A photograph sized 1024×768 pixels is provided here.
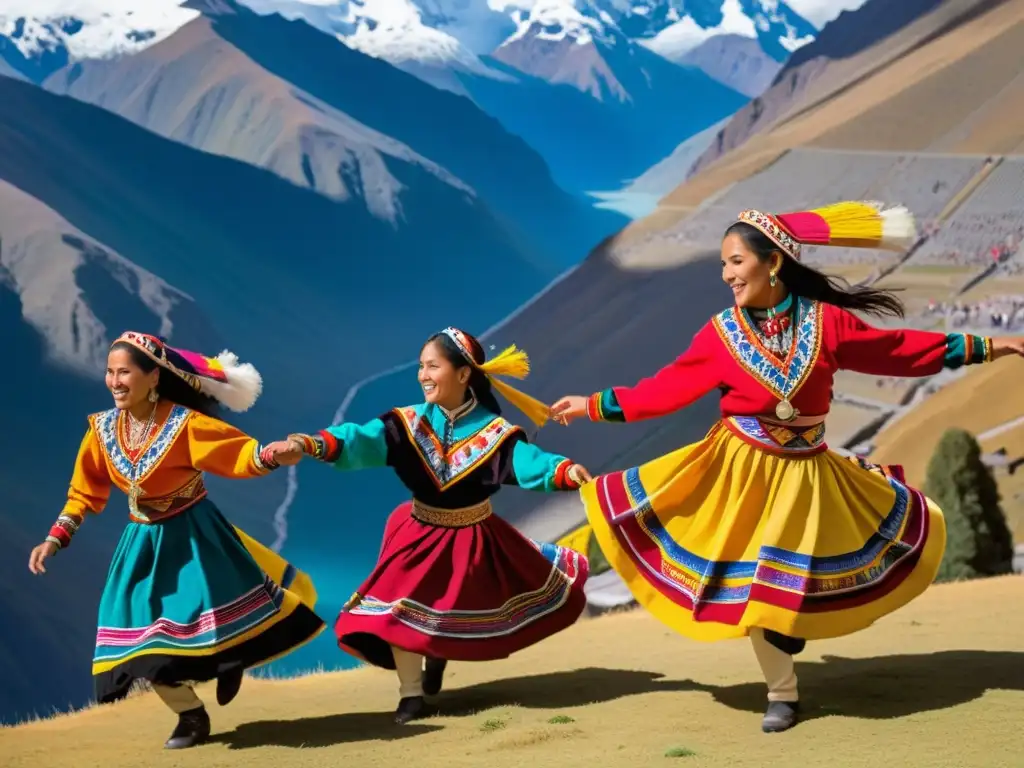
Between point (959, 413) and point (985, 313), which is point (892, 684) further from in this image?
point (985, 313)

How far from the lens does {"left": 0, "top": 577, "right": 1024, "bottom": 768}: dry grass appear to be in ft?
13.7

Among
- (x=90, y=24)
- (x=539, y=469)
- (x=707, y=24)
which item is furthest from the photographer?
(x=707, y=24)

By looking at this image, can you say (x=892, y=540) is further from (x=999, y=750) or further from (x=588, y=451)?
(x=588, y=451)

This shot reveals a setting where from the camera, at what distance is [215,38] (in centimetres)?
2897

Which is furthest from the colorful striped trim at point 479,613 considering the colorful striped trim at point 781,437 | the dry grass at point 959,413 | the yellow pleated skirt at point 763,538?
the dry grass at point 959,413

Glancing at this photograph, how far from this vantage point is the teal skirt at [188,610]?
4574mm

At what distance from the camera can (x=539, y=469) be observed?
4.85 metres

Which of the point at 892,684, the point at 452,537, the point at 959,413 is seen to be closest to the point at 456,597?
the point at 452,537

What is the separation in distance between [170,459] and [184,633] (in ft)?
1.97

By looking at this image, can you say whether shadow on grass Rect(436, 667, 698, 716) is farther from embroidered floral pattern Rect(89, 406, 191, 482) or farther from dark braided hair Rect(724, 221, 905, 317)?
dark braided hair Rect(724, 221, 905, 317)

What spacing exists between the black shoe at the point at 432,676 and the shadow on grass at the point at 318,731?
19cm

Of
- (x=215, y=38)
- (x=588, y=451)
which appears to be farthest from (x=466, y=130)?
(x=588, y=451)

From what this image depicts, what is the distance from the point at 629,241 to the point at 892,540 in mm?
21599

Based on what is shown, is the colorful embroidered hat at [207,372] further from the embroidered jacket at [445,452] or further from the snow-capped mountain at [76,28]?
the snow-capped mountain at [76,28]
